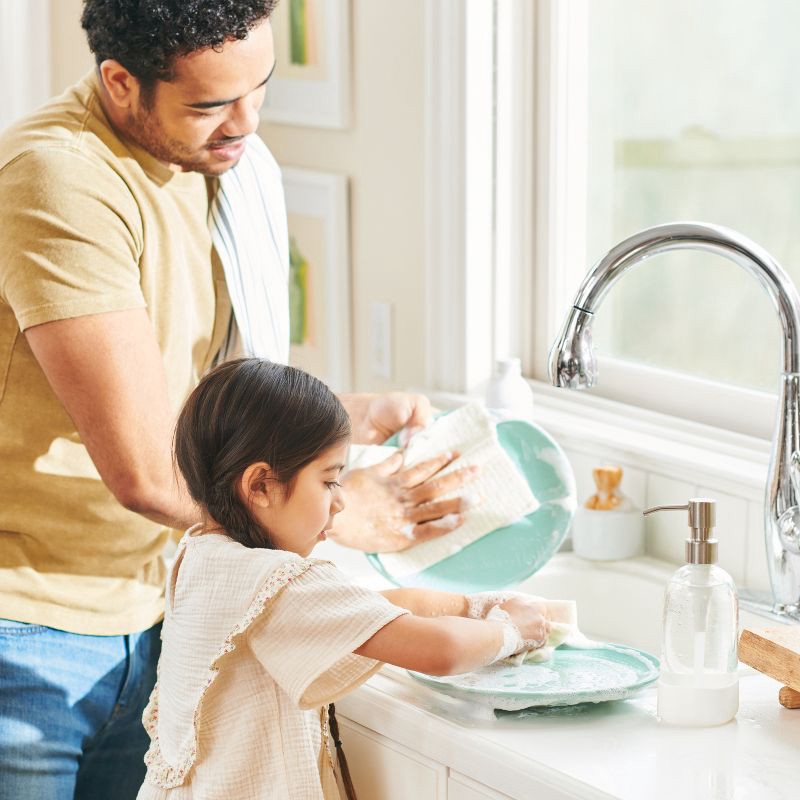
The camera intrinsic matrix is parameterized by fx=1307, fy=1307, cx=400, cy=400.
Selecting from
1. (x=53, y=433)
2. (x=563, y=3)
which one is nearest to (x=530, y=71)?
(x=563, y=3)

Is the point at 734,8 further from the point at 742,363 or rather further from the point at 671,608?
the point at 671,608

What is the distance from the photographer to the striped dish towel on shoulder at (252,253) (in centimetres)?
150

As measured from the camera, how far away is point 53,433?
1.33 metres

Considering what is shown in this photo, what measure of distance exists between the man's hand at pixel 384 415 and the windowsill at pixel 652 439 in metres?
0.26

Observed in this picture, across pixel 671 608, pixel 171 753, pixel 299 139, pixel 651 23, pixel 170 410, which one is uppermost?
pixel 651 23

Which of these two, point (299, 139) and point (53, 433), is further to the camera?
point (299, 139)

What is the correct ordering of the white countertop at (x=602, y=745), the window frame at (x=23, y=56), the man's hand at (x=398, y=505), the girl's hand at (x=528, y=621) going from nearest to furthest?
the white countertop at (x=602, y=745)
the girl's hand at (x=528, y=621)
the man's hand at (x=398, y=505)
the window frame at (x=23, y=56)

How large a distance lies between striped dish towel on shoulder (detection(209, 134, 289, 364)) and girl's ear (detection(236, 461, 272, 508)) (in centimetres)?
44

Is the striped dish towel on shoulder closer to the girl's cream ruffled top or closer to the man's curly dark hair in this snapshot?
the man's curly dark hair

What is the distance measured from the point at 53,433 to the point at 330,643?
46 centimetres

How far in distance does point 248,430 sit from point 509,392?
63 centimetres

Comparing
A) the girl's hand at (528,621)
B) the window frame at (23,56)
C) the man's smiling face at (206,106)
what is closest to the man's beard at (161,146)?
the man's smiling face at (206,106)

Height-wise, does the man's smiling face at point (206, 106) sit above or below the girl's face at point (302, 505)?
above

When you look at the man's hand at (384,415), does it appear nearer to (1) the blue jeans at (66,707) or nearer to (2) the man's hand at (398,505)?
(2) the man's hand at (398,505)
